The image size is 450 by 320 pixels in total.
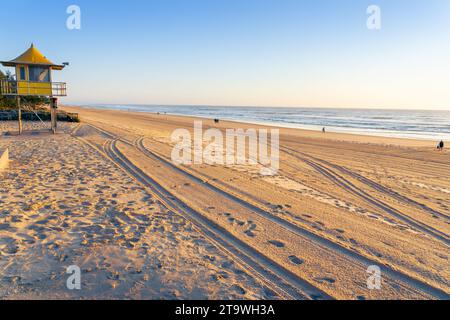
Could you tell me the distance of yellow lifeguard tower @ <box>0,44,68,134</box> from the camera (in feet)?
55.6

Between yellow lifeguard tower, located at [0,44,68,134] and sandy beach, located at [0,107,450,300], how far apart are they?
981cm

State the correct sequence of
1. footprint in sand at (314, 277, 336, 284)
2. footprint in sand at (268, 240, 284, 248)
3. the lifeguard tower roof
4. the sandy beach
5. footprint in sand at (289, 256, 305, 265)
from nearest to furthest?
the sandy beach
footprint in sand at (314, 277, 336, 284)
footprint in sand at (289, 256, 305, 265)
footprint in sand at (268, 240, 284, 248)
the lifeguard tower roof

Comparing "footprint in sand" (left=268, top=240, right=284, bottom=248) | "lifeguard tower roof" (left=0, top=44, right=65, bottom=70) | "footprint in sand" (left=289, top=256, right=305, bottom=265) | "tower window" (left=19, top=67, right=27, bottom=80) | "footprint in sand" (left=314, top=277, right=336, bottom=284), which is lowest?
"footprint in sand" (left=314, top=277, right=336, bottom=284)

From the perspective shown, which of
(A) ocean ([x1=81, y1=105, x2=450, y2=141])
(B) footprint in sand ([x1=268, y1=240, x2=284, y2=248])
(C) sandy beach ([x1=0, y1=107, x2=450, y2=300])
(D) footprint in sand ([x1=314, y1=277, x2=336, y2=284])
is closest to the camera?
(C) sandy beach ([x1=0, y1=107, x2=450, y2=300])

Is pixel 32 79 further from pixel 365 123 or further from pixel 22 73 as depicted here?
pixel 365 123

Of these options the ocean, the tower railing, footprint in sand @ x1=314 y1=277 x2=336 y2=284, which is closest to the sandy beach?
footprint in sand @ x1=314 y1=277 x2=336 y2=284

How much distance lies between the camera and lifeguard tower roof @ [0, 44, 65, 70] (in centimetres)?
1677

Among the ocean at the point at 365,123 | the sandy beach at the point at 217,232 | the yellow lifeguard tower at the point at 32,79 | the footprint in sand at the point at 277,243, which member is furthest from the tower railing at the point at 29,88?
the ocean at the point at 365,123

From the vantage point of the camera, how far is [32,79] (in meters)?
17.5

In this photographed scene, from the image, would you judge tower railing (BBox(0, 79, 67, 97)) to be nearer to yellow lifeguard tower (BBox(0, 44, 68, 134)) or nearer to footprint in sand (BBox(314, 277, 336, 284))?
yellow lifeguard tower (BBox(0, 44, 68, 134))

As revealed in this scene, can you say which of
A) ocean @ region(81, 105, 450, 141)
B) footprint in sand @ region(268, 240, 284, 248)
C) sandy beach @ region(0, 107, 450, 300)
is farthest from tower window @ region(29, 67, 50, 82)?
ocean @ region(81, 105, 450, 141)

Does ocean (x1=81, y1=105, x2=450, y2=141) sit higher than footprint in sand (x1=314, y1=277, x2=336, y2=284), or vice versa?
ocean (x1=81, y1=105, x2=450, y2=141)

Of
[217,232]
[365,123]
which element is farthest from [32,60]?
[365,123]

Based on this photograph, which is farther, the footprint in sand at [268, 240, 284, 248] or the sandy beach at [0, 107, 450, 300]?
the footprint in sand at [268, 240, 284, 248]
